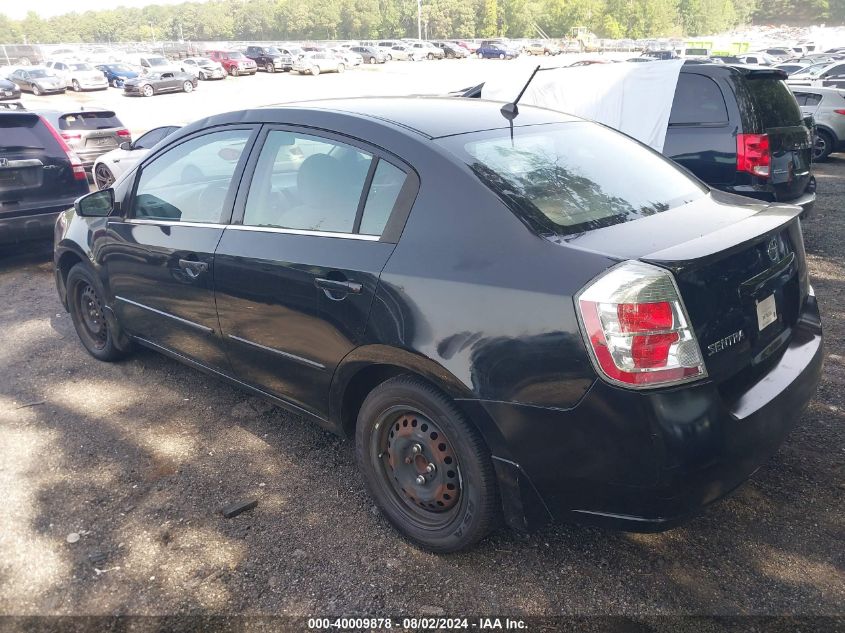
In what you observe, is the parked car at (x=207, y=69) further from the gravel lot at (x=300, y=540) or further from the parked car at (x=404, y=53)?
the gravel lot at (x=300, y=540)

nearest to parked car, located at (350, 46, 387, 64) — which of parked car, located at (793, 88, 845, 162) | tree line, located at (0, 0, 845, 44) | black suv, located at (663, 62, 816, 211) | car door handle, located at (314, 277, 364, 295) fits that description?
tree line, located at (0, 0, 845, 44)

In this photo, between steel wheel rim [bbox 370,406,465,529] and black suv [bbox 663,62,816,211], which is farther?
black suv [bbox 663,62,816,211]

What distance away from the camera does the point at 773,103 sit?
20.3 feet

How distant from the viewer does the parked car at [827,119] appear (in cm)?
1263

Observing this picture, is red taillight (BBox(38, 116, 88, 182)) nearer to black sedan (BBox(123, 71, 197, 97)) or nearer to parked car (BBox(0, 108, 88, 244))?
parked car (BBox(0, 108, 88, 244))

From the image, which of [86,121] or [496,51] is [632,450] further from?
[496,51]

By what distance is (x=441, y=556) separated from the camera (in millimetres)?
2715

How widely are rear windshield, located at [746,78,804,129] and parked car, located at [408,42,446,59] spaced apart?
60.8 m

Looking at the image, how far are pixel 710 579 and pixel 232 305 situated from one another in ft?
7.74

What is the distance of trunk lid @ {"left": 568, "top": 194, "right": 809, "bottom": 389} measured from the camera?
7.16 feet

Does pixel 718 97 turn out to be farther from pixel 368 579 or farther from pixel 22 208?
pixel 22 208

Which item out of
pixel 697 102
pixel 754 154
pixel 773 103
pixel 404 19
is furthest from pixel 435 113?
pixel 404 19

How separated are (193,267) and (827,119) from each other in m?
13.2

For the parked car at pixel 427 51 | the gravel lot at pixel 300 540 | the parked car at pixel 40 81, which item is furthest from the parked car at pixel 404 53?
the gravel lot at pixel 300 540
